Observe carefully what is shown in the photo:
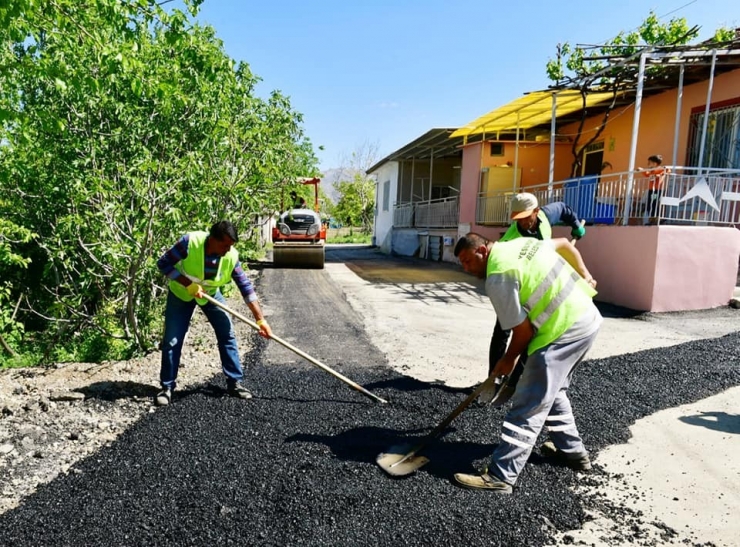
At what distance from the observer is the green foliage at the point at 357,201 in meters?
41.7

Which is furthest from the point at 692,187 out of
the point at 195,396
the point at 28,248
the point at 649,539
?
the point at 28,248

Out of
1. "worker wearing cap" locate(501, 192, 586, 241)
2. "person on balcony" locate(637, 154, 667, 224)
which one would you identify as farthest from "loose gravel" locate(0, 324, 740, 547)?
"person on balcony" locate(637, 154, 667, 224)

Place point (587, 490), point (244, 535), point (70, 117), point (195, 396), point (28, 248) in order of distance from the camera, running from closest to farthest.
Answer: point (244, 535) → point (587, 490) → point (195, 396) → point (70, 117) → point (28, 248)

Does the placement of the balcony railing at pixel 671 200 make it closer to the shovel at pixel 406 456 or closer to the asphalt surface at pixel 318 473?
the asphalt surface at pixel 318 473

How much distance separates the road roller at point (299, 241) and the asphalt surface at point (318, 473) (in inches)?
358

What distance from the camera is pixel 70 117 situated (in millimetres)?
4895

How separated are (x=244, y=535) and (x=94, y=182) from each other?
3.29 metres

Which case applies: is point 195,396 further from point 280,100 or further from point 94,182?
point 280,100

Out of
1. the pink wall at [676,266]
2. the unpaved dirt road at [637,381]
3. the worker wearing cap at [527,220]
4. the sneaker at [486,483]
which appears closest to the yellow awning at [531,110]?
the unpaved dirt road at [637,381]

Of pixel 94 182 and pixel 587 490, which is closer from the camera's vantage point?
pixel 587 490

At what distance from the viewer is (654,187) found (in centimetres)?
806

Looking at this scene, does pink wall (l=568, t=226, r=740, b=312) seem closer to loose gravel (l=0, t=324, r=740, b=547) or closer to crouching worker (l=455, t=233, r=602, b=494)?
loose gravel (l=0, t=324, r=740, b=547)

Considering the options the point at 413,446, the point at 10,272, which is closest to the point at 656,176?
the point at 413,446

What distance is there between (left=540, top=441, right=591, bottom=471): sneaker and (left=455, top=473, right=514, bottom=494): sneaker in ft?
1.67
